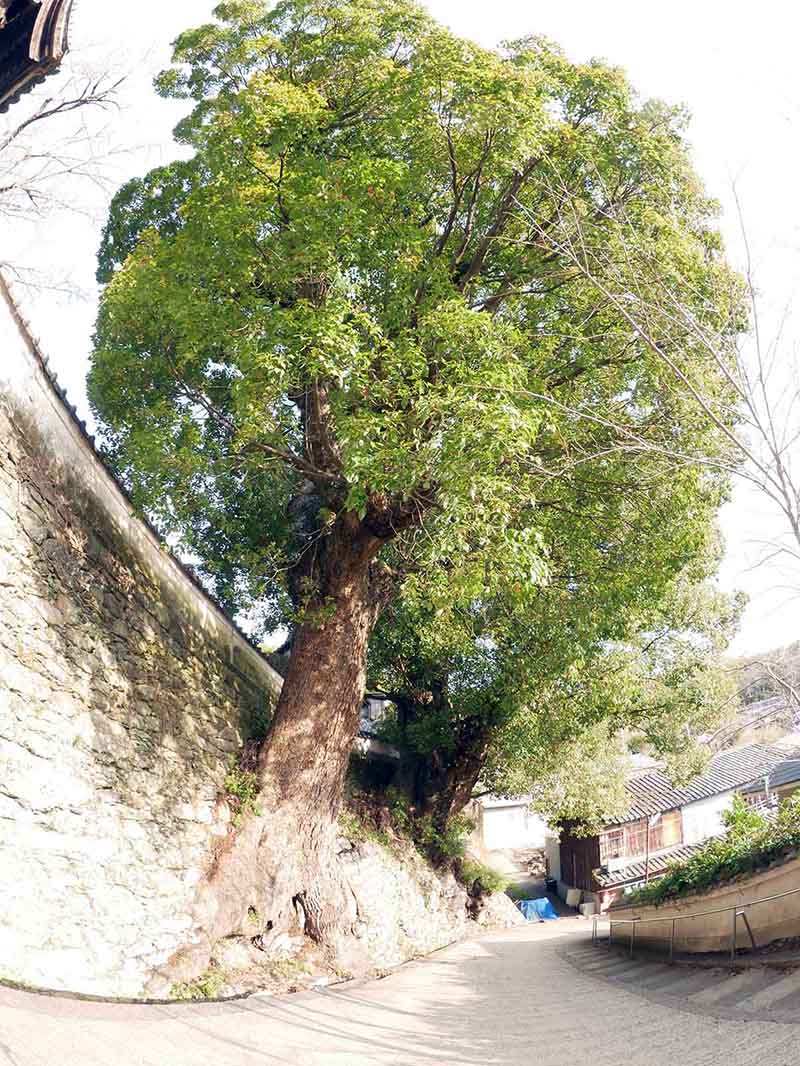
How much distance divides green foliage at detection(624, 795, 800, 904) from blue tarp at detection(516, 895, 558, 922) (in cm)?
1796

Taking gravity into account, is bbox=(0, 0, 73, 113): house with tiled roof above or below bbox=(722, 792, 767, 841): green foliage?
above

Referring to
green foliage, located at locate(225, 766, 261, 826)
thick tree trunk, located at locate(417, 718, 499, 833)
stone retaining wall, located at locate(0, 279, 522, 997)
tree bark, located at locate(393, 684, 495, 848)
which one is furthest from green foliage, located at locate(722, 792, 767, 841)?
thick tree trunk, located at locate(417, 718, 499, 833)

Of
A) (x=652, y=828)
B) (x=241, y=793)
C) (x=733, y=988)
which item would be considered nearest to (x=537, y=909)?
(x=652, y=828)

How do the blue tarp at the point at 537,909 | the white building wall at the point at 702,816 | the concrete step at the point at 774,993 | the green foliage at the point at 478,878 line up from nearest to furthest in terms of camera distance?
the concrete step at the point at 774,993, the green foliage at the point at 478,878, the blue tarp at the point at 537,909, the white building wall at the point at 702,816

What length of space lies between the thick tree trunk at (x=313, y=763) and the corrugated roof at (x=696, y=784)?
19.9 m

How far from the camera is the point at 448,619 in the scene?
41.2 ft

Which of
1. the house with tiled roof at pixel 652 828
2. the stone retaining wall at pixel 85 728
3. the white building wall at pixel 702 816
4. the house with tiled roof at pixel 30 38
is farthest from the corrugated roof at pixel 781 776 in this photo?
the house with tiled roof at pixel 30 38

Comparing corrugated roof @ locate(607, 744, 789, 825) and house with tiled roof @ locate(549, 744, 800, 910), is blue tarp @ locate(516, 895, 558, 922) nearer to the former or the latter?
house with tiled roof @ locate(549, 744, 800, 910)

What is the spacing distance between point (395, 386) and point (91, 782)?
470cm

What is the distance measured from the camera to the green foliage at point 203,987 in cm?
672

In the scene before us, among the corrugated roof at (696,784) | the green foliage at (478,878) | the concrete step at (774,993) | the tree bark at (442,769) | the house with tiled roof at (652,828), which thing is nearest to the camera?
the concrete step at (774,993)

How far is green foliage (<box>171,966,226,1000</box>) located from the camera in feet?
22.0

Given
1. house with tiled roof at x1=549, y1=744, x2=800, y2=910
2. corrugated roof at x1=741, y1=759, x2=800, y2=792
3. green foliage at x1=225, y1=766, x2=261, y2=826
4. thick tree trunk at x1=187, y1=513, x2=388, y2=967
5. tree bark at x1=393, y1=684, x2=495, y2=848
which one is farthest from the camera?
corrugated roof at x1=741, y1=759, x2=800, y2=792

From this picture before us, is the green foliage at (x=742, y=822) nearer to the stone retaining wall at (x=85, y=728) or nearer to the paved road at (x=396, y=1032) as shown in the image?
the paved road at (x=396, y=1032)
